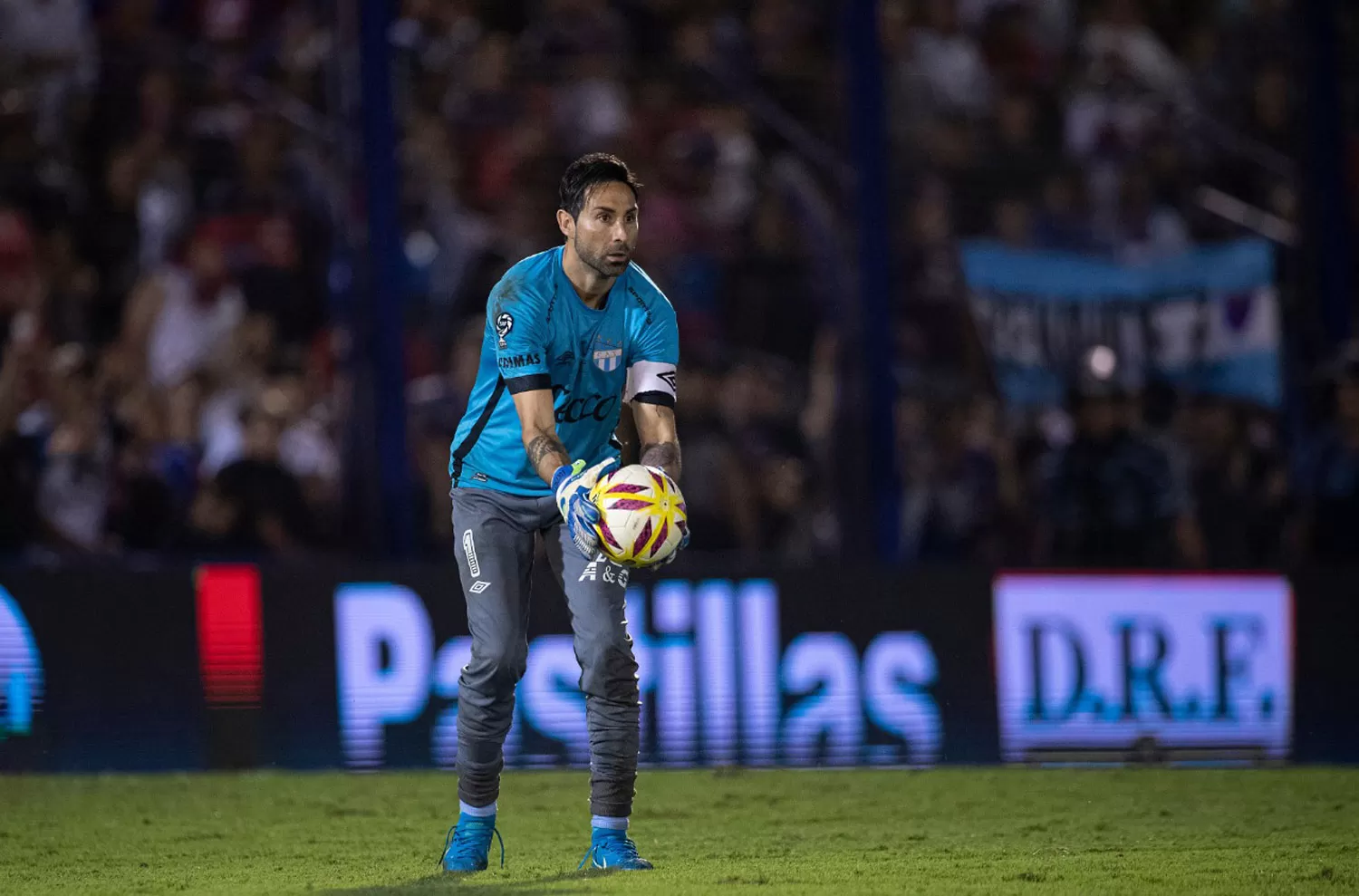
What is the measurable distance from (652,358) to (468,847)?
5.61 ft

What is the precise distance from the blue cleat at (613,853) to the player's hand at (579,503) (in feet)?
3.21

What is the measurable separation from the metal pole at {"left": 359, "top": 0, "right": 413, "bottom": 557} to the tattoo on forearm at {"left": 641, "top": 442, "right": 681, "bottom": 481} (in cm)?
401

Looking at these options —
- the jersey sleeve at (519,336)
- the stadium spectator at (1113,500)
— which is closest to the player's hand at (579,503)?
the jersey sleeve at (519,336)

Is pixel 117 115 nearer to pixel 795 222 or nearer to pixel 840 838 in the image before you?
pixel 795 222

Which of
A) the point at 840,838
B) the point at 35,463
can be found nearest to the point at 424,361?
the point at 35,463

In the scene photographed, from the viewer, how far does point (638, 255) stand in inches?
435

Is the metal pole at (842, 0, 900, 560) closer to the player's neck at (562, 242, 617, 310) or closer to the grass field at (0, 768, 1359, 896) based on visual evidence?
the grass field at (0, 768, 1359, 896)

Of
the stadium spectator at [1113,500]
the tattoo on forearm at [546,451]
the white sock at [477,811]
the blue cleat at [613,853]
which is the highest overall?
the tattoo on forearm at [546,451]

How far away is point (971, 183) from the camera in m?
11.1

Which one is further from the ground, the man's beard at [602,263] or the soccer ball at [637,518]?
the man's beard at [602,263]

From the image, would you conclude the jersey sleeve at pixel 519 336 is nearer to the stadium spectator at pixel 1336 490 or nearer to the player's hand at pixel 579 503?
the player's hand at pixel 579 503

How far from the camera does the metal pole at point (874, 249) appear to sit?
32.9ft

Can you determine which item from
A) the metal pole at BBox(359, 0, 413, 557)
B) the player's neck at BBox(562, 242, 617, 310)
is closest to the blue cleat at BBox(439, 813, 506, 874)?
the player's neck at BBox(562, 242, 617, 310)

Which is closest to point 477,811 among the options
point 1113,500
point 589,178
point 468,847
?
point 468,847
